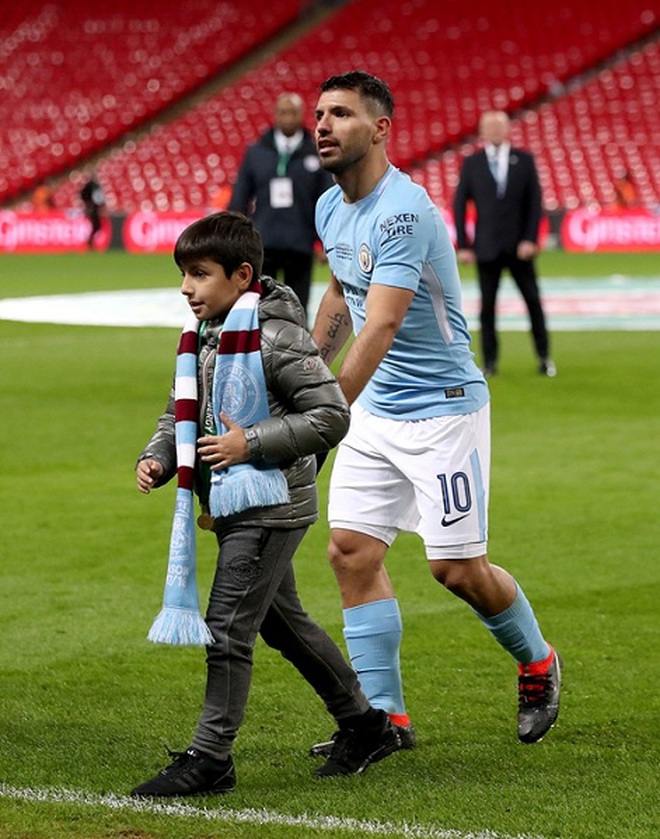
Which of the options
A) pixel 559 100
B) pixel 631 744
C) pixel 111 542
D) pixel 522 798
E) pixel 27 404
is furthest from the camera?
pixel 559 100

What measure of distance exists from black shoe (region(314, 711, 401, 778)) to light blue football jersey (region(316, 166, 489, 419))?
1000 mm

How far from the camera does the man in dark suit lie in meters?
15.3

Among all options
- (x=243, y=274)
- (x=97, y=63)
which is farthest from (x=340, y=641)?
(x=97, y=63)

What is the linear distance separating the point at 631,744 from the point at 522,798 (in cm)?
71

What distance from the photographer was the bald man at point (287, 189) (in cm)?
1417

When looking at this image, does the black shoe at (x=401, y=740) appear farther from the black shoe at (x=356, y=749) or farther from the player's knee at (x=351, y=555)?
the player's knee at (x=351, y=555)

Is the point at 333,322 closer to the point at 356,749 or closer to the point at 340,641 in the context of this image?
the point at 356,749

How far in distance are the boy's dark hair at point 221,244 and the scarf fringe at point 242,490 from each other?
56cm

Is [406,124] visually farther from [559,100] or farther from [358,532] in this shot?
[358,532]

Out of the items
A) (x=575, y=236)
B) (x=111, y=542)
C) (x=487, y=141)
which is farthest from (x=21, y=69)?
(x=111, y=542)

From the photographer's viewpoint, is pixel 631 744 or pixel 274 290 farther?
pixel 631 744

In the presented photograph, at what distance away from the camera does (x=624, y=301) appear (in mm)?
23656

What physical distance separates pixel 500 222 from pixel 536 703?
10056 millimetres

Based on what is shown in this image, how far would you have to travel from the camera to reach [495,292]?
15.4m
